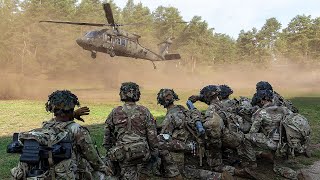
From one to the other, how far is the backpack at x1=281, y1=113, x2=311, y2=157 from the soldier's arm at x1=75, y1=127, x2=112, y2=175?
4.45 m

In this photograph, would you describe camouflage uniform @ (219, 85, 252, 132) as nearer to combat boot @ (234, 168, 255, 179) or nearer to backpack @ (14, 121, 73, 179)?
combat boot @ (234, 168, 255, 179)

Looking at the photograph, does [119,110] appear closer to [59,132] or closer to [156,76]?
[59,132]

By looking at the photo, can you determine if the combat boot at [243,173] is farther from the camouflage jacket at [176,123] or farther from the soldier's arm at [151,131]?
the soldier's arm at [151,131]

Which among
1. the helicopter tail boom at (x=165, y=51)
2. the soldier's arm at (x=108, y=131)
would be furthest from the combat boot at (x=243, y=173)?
the helicopter tail boom at (x=165, y=51)

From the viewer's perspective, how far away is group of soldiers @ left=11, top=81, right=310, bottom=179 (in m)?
4.78

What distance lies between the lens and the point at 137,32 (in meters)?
70.8

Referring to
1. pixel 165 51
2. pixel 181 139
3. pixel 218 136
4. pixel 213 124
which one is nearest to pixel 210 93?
pixel 213 124

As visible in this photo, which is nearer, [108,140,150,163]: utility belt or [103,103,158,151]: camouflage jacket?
[108,140,150,163]: utility belt

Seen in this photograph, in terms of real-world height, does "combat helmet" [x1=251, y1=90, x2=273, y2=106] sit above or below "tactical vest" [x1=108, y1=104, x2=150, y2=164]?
above

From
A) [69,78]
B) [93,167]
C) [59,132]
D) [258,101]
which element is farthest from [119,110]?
[69,78]

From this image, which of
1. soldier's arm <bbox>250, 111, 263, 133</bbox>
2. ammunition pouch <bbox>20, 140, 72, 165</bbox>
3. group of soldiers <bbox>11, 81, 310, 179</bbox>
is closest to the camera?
A: ammunition pouch <bbox>20, 140, 72, 165</bbox>

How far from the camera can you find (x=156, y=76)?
61.8 metres

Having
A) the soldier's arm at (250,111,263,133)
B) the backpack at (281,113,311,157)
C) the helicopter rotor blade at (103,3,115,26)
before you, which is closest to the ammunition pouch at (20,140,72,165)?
the soldier's arm at (250,111,263,133)

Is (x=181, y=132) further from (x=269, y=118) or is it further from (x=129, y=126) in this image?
(x=269, y=118)
